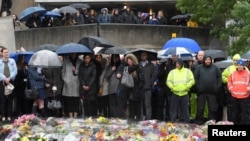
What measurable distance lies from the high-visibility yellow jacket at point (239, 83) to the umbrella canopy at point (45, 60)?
444cm

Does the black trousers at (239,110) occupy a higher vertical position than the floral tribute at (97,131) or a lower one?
lower

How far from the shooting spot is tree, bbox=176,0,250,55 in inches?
876

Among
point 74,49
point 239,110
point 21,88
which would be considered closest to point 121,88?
point 74,49

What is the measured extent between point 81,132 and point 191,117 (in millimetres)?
5792

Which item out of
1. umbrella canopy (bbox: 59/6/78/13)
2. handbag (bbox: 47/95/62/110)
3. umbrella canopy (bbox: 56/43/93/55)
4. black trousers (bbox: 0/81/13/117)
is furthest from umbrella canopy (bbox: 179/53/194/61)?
umbrella canopy (bbox: 59/6/78/13)

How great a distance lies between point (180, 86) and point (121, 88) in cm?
164

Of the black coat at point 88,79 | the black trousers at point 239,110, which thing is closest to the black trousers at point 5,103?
the black coat at point 88,79

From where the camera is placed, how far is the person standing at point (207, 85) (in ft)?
53.9

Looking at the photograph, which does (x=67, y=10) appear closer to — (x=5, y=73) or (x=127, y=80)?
(x=5, y=73)

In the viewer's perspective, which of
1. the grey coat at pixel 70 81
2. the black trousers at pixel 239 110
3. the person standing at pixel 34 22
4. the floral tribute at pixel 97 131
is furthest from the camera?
the person standing at pixel 34 22

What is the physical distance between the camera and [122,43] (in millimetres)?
31109

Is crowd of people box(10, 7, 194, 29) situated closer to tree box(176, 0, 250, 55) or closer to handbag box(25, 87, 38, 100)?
tree box(176, 0, 250, 55)

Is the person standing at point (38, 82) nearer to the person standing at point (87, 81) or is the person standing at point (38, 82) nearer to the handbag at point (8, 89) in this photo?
the handbag at point (8, 89)

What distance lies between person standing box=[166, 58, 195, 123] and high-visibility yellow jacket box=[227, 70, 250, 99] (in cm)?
104
